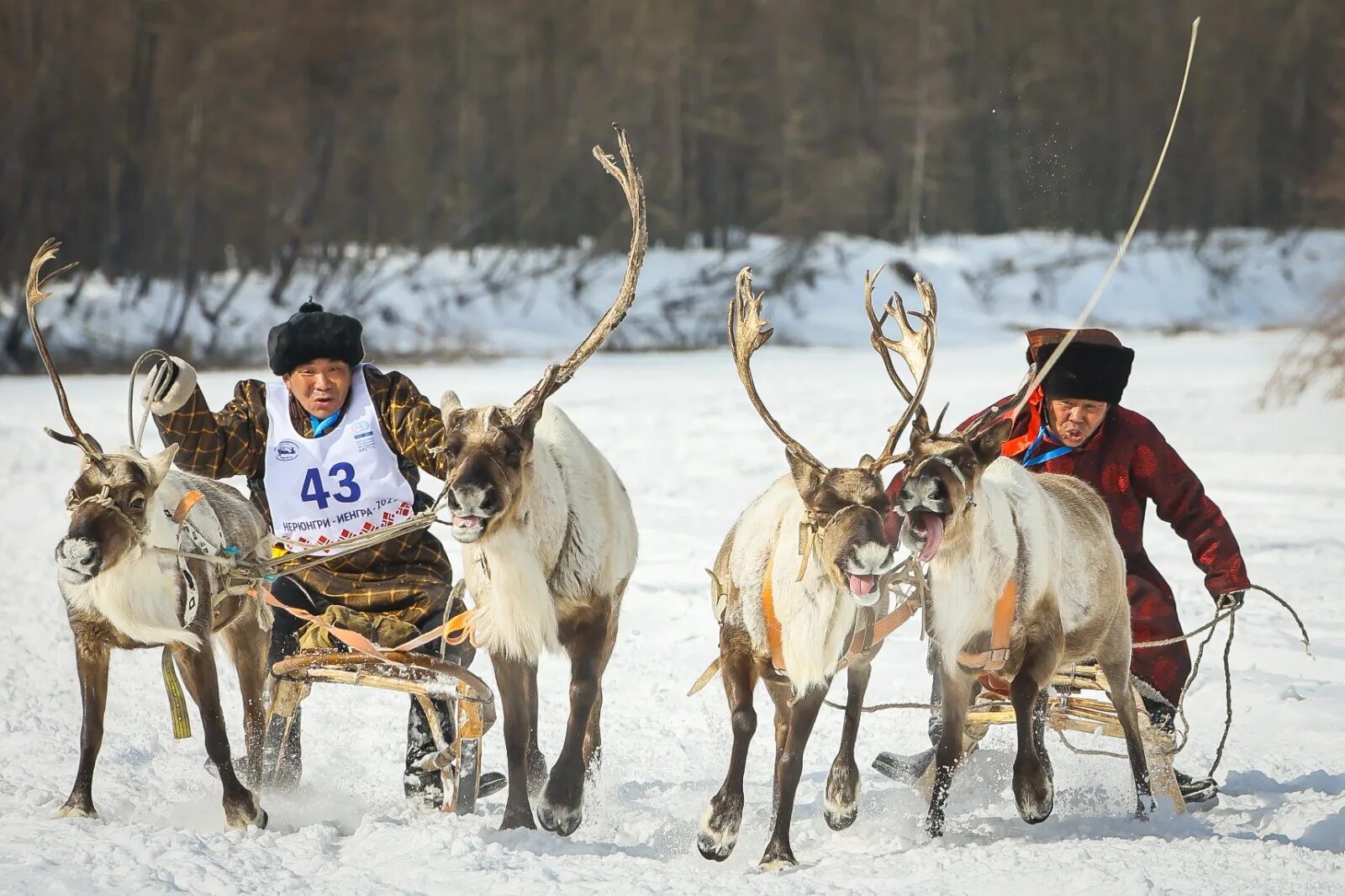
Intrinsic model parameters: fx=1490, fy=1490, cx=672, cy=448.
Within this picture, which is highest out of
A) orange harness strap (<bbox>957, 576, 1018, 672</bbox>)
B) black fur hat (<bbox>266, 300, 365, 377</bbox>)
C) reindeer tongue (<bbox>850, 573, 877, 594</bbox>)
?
black fur hat (<bbox>266, 300, 365, 377</bbox>)

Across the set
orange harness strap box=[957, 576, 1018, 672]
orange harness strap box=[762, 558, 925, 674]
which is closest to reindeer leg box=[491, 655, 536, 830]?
orange harness strap box=[762, 558, 925, 674]

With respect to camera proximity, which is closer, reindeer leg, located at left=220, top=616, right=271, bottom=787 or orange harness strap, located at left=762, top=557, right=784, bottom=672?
orange harness strap, located at left=762, top=557, right=784, bottom=672

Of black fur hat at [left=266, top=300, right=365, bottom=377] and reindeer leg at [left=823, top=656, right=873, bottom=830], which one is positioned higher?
black fur hat at [left=266, top=300, right=365, bottom=377]

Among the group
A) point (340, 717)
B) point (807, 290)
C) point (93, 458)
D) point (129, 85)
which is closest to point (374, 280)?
point (129, 85)

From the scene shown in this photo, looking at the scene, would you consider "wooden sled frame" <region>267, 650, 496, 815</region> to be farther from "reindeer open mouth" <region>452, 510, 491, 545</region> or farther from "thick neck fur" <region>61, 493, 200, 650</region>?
"reindeer open mouth" <region>452, 510, 491, 545</region>

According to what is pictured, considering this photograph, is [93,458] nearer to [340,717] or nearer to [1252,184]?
[340,717]

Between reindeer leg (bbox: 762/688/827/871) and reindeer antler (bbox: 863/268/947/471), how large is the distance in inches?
28.7

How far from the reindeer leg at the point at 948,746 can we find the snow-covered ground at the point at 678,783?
8 centimetres

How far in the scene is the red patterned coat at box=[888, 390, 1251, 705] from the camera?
5344mm

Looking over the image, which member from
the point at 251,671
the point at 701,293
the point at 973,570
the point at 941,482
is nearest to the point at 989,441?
the point at 941,482

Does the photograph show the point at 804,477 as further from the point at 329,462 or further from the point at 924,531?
the point at 329,462

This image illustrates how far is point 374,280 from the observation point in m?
25.1

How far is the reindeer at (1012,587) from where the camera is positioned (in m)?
4.27

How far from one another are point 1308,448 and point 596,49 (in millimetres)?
21089
